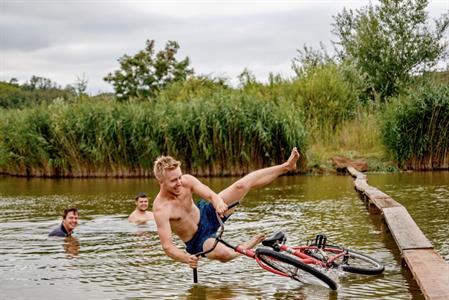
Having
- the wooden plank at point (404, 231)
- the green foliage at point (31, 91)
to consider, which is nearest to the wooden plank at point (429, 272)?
the wooden plank at point (404, 231)

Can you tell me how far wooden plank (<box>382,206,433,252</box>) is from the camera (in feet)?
30.6

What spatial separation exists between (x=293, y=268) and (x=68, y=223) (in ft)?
21.7

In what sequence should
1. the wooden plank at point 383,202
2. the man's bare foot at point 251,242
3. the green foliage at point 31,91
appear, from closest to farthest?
the man's bare foot at point 251,242
the wooden plank at point 383,202
the green foliage at point 31,91

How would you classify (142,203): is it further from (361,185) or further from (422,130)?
(422,130)

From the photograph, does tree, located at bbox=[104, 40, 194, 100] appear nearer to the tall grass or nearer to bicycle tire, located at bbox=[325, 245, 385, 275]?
the tall grass

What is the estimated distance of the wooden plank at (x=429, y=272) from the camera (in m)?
6.98

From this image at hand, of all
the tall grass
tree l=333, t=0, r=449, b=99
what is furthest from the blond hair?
tree l=333, t=0, r=449, b=99

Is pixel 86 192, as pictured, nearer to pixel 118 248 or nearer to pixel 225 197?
pixel 118 248

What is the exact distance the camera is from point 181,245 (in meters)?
12.6

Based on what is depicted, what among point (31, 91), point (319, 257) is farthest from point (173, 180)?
point (31, 91)

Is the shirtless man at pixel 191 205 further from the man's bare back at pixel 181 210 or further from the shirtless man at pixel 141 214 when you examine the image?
the shirtless man at pixel 141 214

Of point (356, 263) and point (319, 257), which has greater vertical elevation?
point (319, 257)

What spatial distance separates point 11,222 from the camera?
54.1ft

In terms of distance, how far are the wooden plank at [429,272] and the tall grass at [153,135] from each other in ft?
61.3
